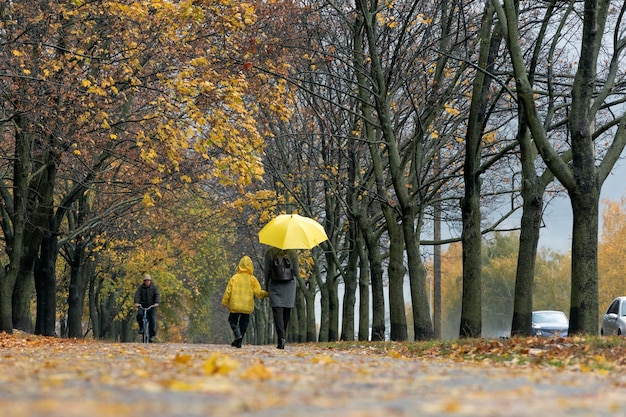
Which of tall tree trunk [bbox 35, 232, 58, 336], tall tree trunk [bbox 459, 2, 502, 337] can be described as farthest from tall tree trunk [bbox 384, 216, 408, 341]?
tall tree trunk [bbox 35, 232, 58, 336]

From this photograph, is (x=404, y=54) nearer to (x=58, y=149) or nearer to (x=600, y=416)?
(x=58, y=149)

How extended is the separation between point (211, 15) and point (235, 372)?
580 inches

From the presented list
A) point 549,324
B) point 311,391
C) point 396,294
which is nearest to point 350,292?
point 549,324

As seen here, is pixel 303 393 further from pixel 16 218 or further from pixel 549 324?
pixel 549 324

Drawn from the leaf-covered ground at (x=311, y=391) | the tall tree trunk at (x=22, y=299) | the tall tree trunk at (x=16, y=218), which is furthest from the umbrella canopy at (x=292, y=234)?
the tall tree trunk at (x=22, y=299)

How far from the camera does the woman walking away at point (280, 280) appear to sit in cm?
1669

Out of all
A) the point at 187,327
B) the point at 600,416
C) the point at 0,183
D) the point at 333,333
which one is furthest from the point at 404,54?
the point at 187,327

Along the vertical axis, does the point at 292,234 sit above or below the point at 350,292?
above

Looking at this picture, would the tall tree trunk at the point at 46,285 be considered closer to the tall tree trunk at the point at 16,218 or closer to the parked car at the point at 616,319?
the tall tree trunk at the point at 16,218

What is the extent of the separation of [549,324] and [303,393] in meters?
27.8

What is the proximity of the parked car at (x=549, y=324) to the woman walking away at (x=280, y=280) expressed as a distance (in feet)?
51.2

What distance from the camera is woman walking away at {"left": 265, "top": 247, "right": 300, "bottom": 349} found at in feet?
54.7

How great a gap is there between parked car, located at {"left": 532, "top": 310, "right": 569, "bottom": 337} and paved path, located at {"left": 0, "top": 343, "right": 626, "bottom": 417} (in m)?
24.1

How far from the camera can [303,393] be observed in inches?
215
